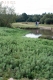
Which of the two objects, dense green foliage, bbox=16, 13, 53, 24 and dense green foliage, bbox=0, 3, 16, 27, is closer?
dense green foliage, bbox=0, 3, 16, 27

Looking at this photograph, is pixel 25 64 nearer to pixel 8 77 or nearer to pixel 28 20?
pixel 8 77

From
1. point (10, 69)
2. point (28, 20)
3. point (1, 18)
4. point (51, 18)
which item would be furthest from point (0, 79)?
point (28, 20)

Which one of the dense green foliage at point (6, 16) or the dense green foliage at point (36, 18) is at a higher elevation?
the dense green foliage at point (6, 16)

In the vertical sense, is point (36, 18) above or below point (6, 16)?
below

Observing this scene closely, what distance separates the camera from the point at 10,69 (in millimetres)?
7066

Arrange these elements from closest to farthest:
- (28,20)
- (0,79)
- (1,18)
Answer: (0,79), (1,18), (28,20)

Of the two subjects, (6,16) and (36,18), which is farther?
(36,18)

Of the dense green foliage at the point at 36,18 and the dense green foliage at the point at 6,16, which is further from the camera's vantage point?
the dense green foliage at the point at 36,18

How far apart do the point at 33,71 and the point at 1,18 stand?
37.3 metres

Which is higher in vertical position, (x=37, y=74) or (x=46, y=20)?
(x=37, y=74)

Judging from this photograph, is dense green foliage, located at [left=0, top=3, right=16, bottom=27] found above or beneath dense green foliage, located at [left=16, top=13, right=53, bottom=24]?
above

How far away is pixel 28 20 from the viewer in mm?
65250

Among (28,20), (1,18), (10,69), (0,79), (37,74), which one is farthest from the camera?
(28,20)

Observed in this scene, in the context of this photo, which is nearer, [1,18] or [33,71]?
[33,71]
